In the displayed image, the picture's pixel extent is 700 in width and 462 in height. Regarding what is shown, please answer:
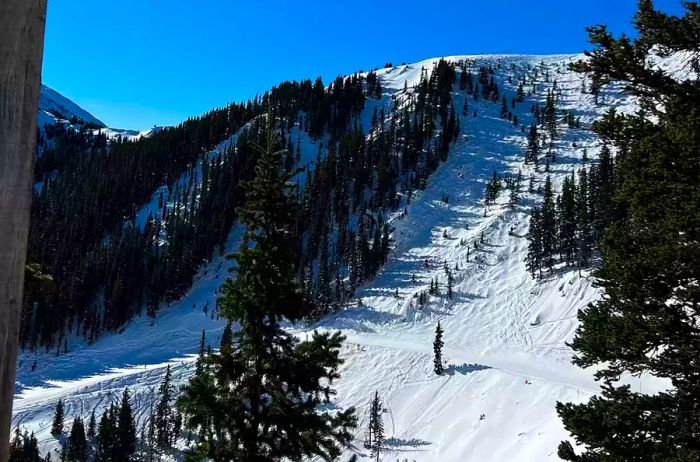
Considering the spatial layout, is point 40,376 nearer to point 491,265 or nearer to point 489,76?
point 491,265

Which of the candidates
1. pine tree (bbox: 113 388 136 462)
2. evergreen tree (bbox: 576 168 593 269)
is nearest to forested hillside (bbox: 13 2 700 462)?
pine tree (bbox: 113 388 136 462)

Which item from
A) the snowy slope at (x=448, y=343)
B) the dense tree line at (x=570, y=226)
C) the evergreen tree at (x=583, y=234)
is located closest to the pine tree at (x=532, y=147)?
the snowy slope at (x=448, y=343)

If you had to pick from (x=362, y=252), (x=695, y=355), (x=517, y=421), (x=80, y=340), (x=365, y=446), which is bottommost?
(x=80, y=340)

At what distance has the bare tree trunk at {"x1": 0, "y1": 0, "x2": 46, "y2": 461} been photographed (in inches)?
56.9

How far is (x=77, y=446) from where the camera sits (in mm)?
48156

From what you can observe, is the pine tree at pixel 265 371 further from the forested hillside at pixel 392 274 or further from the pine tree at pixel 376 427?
the pine tree at pixel 376 427

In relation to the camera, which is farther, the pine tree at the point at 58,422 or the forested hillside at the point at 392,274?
the pine tree at the point at 58,422

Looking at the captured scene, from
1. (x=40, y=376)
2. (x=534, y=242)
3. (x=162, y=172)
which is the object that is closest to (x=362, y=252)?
(x=534, y=242)

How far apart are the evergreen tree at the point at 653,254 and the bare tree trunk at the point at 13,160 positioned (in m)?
6.34

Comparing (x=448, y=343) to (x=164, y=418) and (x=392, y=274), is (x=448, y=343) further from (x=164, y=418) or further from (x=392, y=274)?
(x=164, y=418)

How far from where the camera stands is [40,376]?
250ft

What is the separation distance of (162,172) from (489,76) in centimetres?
10563

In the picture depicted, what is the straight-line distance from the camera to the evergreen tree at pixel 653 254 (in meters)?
5.95

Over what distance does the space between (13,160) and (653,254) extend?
7.02 meters
